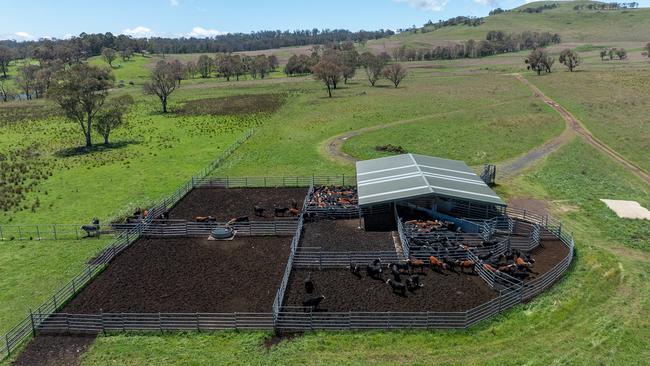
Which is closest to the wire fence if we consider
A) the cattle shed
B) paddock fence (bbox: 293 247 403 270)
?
paddock fence (bbox: 293 247 403 270)

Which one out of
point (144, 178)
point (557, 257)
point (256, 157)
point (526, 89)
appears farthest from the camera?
point (526, 89)

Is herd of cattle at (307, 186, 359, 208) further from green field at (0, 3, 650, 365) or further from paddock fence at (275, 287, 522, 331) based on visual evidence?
paddock fence at (275, 287, 522, 331)

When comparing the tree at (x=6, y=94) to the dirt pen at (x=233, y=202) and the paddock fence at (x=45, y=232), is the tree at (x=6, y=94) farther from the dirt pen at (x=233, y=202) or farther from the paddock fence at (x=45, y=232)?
the dirt pen at (x=233, y=202)

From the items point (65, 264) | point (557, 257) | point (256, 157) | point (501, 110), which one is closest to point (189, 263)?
point (65, 264)

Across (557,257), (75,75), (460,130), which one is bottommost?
(557,257)

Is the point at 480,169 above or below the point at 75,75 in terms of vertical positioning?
below

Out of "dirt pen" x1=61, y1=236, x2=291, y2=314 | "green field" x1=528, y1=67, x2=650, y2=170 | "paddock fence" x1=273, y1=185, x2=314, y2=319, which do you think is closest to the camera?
"paddock fence" x1=273, y1=185, x2=314, y2=319

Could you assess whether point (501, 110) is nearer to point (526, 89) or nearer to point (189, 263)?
point (526, 89)

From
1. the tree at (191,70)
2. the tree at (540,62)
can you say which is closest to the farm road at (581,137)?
the tree at (540,62)
